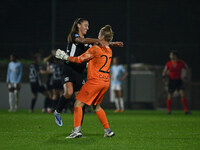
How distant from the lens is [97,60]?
28.0ft

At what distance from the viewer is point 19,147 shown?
7.56m

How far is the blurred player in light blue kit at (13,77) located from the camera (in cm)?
1877

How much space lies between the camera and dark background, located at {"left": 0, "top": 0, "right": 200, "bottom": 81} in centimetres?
2150

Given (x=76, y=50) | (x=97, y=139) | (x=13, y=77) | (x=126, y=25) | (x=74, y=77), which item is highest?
(x=126, y=25)

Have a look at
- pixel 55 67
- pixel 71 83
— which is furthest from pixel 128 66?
pixel 71 83

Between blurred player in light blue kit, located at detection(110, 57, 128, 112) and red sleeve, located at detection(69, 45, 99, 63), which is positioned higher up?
red sleeve, located at detection(69, 45, 99, 63)

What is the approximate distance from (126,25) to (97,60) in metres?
13.1

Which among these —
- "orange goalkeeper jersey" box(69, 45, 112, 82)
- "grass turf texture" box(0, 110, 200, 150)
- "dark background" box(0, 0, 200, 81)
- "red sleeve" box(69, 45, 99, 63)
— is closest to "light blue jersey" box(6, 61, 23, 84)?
"dark background" box(0, 0, 200, 81)

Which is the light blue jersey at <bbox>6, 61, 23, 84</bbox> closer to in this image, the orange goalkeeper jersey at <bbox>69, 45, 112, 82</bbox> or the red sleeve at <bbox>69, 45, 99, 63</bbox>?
the orange goalkeeper jersey at <bbox>69, 45, 112, 82</bbox>

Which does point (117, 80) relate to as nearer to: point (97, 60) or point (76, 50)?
point (76, 50)

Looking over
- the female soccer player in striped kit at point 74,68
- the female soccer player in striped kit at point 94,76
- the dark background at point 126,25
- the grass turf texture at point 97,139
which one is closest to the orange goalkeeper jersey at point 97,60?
the female soccer player in striped kit at point 94,76

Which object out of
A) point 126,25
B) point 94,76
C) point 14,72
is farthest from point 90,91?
point 126,25

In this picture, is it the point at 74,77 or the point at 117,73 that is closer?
the point at 74,77

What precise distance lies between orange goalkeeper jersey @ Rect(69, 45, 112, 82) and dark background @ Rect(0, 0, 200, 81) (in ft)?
41.9
